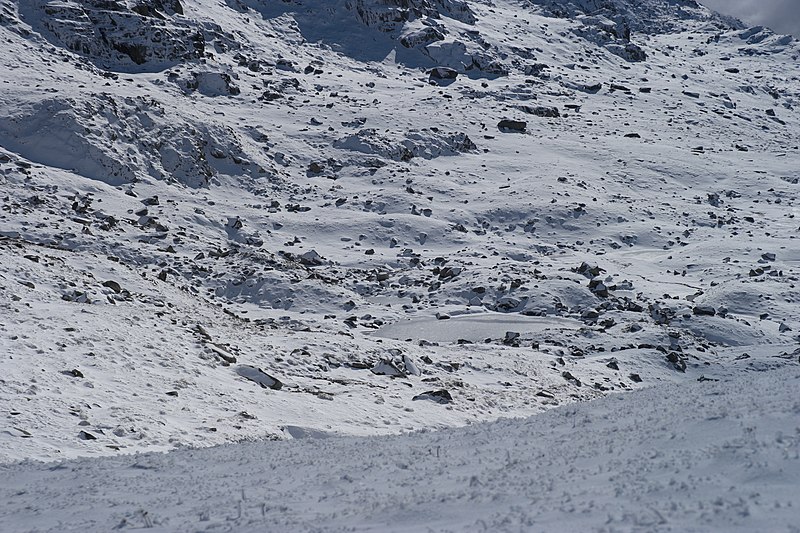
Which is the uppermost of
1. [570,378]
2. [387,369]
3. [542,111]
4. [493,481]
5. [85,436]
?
[493,481]

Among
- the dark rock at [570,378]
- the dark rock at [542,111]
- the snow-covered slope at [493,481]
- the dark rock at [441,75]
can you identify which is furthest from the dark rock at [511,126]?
the snow-covered slope at [493,481]

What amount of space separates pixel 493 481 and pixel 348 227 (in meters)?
28.8

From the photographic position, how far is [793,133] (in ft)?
216

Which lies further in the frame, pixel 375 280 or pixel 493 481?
pixel 375 280

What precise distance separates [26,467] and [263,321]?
14693mm

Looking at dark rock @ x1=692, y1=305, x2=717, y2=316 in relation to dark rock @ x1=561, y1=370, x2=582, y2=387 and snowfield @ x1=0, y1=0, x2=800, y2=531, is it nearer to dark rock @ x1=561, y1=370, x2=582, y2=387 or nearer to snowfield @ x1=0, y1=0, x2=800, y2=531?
snowfield @ x1=0, y1=0, x2=800, y2=531

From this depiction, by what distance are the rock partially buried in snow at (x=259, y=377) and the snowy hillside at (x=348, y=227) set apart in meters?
0.07

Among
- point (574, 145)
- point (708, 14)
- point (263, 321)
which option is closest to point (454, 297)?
point (263, 321)

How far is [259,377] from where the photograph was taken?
Result: 647 inches

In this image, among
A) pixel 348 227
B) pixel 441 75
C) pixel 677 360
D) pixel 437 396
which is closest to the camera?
pixel 437 396

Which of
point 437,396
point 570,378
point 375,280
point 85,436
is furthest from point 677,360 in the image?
point 85,436

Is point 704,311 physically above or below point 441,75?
below

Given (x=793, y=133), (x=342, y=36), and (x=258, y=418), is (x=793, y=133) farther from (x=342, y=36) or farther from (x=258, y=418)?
(x=258, y=418)

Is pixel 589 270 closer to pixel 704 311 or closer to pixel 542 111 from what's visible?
pixel 704 311
